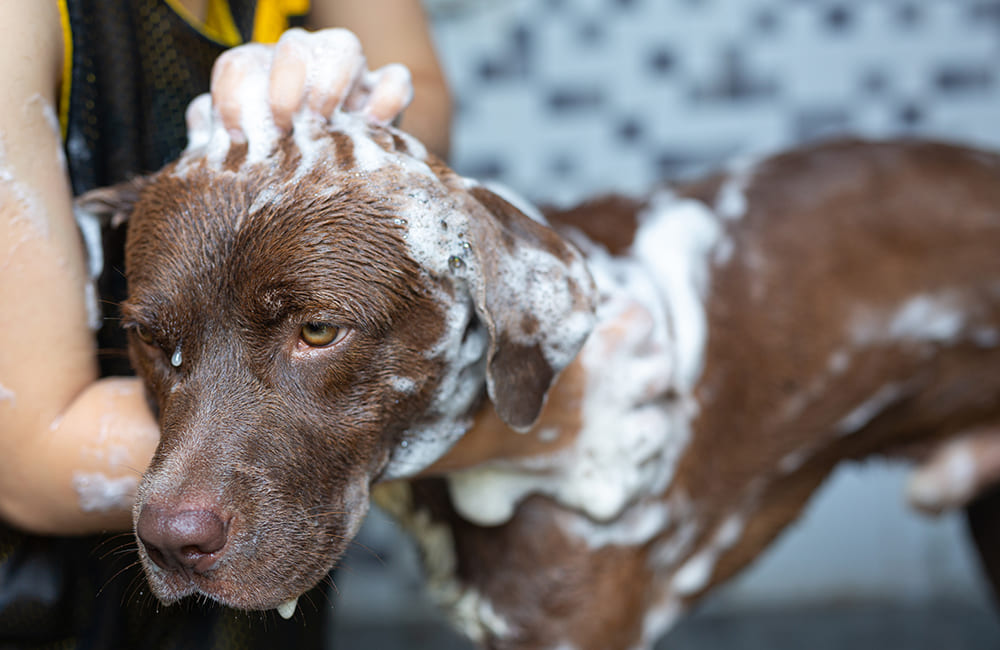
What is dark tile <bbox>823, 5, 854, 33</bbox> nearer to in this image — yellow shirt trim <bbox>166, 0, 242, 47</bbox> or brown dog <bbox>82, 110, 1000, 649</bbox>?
brown dog <bbox>82, 110, 1000, 649</bbox>

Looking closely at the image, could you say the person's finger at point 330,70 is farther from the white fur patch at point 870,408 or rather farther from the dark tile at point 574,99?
the dark tile at point 574,99

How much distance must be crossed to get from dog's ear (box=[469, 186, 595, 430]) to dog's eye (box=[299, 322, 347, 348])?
0.49 feet

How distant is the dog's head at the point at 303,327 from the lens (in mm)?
874

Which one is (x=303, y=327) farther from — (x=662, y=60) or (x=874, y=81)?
(x=874, y=81)

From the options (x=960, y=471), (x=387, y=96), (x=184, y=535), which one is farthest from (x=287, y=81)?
(x=960, y=471)

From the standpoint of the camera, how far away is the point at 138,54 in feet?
3.78

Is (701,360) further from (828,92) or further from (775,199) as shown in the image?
(828,92)

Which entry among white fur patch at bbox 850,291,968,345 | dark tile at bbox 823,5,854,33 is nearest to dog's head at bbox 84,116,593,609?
white fur patch at bbox 850,291,968,345

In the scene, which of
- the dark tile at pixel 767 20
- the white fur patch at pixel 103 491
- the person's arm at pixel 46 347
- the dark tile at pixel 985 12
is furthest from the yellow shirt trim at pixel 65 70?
the dark tile at pixel 985 12

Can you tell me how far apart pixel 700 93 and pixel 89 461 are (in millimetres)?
1934

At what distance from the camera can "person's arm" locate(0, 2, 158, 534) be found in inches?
37.1

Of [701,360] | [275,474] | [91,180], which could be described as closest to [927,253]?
[701,360]

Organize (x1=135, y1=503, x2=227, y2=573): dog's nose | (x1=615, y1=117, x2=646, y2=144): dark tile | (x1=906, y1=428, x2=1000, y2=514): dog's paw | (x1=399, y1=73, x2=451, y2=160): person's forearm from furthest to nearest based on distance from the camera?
(x1=615, y1=117, x2=646, y2=144): dark tile → (x1=906, y1=428, x2=1000, y2=514): dog's paw → (x1=399, y1=73, x2=451, y2=160): person's forearm → (x1=135, y1=503, x2=227, y2=573): dog's nose

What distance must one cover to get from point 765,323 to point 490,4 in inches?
52.1
